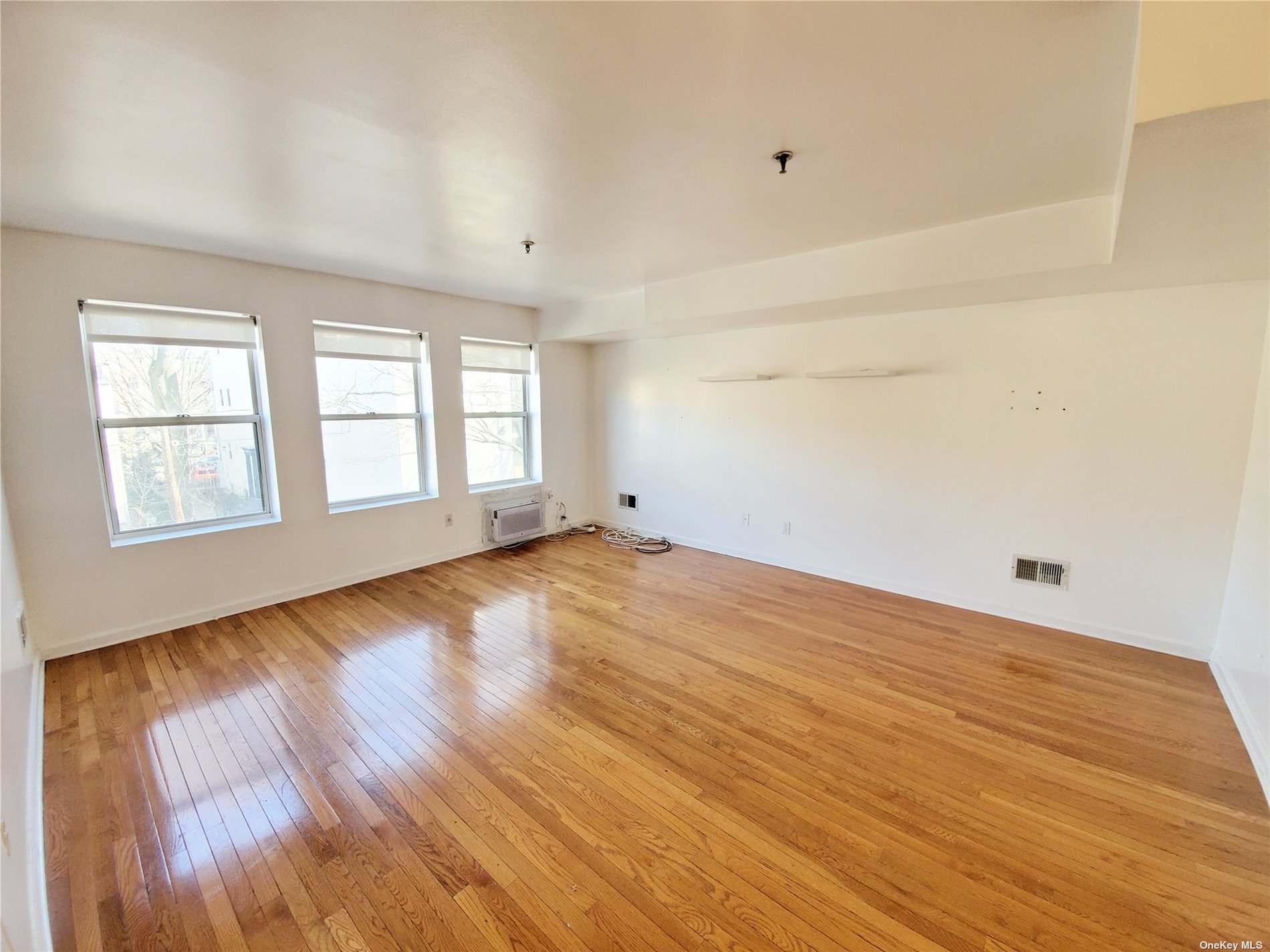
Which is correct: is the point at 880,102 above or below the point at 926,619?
above

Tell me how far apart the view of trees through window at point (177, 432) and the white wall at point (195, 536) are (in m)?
0.15

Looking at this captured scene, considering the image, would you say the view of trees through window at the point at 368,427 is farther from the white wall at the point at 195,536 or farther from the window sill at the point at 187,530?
the window sill at the point at 187,530

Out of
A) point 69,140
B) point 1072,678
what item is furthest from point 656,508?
point 69,140

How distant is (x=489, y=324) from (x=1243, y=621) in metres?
5.99

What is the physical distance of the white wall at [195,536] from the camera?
2893 mm

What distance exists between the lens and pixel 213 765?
7.14ft

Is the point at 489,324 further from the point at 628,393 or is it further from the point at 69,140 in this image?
the point at 69,140

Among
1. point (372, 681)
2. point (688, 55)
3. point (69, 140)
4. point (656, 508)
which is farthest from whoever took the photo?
point (656, 508)

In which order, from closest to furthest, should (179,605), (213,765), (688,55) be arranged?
(688,55), (213,765), (179,605)

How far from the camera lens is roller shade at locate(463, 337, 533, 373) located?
514cm

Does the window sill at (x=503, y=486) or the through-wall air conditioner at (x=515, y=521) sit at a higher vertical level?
the window sill at (x=503, y=486)

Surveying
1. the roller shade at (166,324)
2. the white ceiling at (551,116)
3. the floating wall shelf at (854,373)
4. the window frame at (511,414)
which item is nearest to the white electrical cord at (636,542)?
the window frame at (511,414)

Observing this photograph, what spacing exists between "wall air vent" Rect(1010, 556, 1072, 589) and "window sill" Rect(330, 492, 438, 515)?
506 cm

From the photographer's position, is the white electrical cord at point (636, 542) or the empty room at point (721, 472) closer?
the empty room at point (721, 472)
